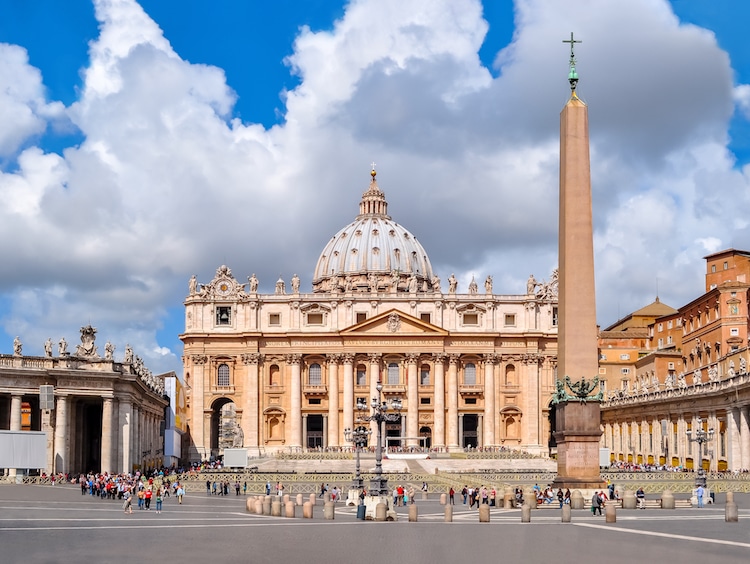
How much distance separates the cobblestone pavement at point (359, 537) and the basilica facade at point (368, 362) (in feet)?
230

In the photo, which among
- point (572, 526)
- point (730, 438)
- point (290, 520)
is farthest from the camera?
point (730, 438)

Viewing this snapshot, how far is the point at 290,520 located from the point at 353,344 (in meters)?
75.7

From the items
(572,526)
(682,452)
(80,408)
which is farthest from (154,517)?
(682,452)

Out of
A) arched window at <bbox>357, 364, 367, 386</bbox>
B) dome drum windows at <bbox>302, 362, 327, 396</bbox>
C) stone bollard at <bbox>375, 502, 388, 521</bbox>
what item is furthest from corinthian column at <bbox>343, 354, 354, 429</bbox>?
stone bollard at <bbox>375, 502, 388, 521</bbox>

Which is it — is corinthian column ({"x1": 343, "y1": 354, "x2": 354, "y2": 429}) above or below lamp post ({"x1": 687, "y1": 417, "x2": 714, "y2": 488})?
above

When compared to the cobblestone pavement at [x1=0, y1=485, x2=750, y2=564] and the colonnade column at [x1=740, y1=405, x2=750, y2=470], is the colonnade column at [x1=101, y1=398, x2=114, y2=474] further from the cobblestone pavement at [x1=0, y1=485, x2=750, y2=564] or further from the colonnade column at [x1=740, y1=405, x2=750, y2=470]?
the colonnade column at [x1=740, y1=405, x2=750, y2=470]

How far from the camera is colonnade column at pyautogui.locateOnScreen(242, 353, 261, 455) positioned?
10988cm

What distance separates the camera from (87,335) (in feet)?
200

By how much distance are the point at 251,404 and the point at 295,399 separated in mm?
4140

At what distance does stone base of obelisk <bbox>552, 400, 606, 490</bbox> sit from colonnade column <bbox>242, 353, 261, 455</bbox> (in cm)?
7649

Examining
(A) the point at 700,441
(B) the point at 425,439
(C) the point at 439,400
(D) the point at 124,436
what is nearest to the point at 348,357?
(C) the point at 439,400

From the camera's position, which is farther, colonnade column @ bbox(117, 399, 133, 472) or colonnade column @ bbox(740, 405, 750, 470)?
colonnade column @ bbox(740, 405, 750, 470)

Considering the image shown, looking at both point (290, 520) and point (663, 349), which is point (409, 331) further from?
point (290, 520)

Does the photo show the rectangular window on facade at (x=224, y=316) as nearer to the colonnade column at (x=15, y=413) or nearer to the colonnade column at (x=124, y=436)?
the colonnade column at (x=124, y=436)
